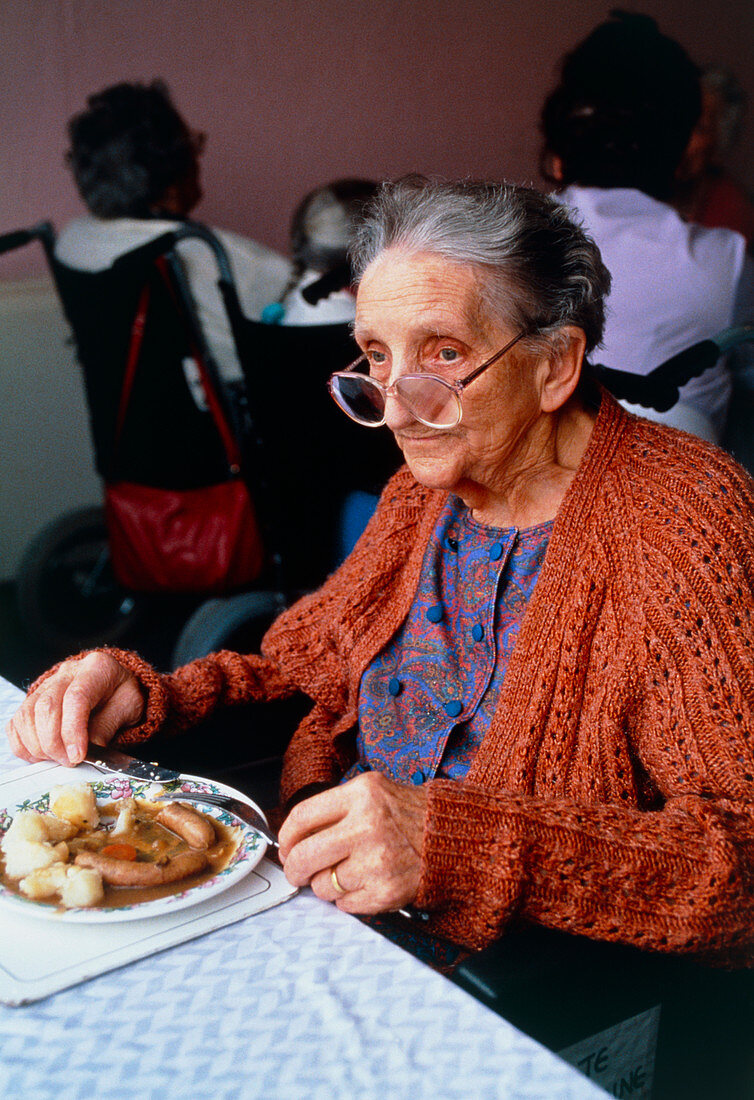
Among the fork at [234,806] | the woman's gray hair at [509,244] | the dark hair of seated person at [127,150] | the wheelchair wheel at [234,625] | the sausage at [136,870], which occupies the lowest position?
the wheelchair wheel at [234,625]

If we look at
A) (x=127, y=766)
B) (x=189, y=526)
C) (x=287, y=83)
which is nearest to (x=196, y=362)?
(x=189, y=526)

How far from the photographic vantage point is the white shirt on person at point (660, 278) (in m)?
2.36

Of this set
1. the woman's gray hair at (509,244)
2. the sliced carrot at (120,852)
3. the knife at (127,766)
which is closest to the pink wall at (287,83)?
the woman's gray hair at (509,244)

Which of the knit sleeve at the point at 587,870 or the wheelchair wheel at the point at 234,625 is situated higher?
the knit sleeve at the point at 587,870

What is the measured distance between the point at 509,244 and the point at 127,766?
718 mm

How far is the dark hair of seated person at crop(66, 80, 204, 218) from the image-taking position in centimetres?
308

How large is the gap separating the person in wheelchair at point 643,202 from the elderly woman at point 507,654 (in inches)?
41.3

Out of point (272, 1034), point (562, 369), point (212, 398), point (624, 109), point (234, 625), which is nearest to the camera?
point (272, 1034)

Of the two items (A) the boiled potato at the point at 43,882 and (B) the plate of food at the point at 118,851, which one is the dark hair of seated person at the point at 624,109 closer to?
(B) the plate of food at the point at 118,851

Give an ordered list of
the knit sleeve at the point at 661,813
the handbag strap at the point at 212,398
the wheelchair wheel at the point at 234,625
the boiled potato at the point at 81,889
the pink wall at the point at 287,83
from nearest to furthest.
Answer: the boiled potato at the point at 81,889 < the knit sleeve at the point at 661,813 < the wheelchair wheel at the point at 234,625 < the handbag strap at the point at 212,398 < the pink wall at the point at 287,83

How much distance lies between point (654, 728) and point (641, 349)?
153 cm

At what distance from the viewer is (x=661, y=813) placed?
3.23 ft

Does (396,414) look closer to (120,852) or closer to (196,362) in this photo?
(120,852)

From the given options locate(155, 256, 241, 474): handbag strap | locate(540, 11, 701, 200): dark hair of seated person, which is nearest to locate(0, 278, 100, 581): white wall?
locate(155, 256, 241, 474): handbag strap
